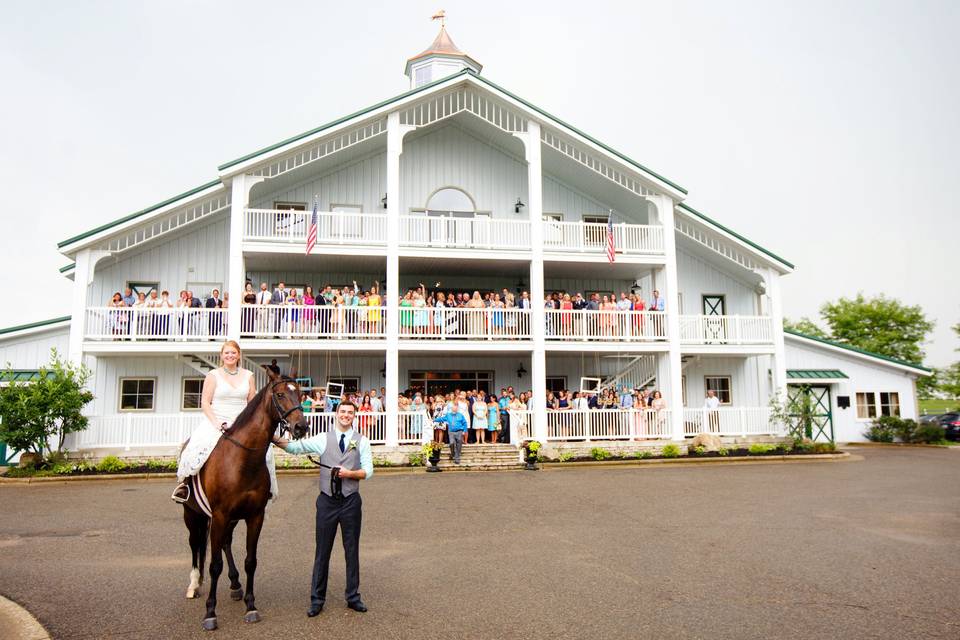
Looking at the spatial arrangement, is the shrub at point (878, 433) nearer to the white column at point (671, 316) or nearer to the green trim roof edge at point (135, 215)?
the white column at point (671, 316)

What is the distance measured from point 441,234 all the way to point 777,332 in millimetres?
12853

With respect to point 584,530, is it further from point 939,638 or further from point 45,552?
point 45,552

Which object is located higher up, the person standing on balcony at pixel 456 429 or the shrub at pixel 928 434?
the person standing on balcony at pixel 456 429

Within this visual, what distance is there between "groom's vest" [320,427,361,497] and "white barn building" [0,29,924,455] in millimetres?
13386

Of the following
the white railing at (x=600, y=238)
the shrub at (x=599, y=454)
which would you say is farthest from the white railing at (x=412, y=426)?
the white railing at (x=600, y=238)

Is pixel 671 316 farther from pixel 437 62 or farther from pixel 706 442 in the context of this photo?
pixel 437 62

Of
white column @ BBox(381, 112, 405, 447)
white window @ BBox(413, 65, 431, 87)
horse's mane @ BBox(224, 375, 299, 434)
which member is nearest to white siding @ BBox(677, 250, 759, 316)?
white column @ BBox(381, 112, 405, 447)

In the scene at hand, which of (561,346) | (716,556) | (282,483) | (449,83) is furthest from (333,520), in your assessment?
(449,83)

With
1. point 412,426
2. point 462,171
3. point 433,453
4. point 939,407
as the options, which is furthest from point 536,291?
point 939,407

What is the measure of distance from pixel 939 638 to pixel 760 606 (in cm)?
142

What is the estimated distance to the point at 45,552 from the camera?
28.1 ft

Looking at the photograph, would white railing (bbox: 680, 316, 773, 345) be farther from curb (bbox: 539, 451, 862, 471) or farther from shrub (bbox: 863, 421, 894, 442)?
shrub (bbox: 863, 421, 894, 442)

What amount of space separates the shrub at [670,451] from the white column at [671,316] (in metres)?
0.88

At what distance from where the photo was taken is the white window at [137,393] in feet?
70.0
